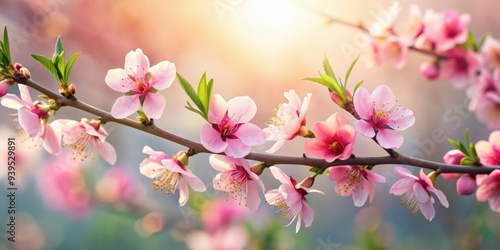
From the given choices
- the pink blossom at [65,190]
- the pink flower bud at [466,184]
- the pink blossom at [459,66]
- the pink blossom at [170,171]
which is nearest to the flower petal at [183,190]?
the pink blossom at [170,171]

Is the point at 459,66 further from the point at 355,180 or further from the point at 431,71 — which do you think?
the point at 355,180

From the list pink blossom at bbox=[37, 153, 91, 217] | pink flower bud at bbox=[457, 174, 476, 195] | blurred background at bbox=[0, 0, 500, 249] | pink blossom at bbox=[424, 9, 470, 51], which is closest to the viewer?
pink flower bud at bbox=[457, 174, 476, 195]

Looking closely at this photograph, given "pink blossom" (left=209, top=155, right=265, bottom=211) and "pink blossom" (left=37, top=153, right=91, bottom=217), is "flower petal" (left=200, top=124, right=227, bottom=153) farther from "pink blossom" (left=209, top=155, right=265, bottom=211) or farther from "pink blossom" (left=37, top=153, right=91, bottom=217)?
"pink blossom" (left=37, top=153, right=91, bottom=217)

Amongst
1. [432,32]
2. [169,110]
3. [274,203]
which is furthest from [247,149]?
[169,110]

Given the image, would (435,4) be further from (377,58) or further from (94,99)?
(94,99)

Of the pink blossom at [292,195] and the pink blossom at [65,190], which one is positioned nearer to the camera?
the pink blossom at [292,195]

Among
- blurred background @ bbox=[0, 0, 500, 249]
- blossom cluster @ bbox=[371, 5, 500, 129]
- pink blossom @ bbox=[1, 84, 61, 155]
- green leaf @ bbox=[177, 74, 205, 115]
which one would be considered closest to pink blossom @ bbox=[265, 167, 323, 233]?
green leaf @ bbox=[177, 74, 205, 115]

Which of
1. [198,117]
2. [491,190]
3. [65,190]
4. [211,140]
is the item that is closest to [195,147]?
[211,140]

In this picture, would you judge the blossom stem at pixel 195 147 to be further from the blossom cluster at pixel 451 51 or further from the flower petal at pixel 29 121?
the blossom cluster at pixel 451 51
